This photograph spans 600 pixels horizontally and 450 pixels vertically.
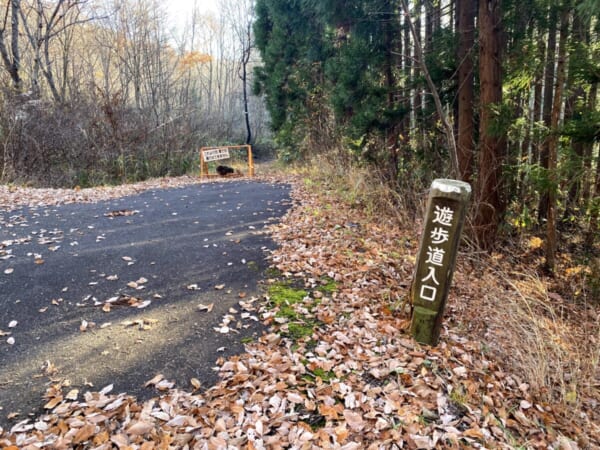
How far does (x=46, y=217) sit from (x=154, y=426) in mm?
5997

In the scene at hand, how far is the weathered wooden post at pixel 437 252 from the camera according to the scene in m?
3.04

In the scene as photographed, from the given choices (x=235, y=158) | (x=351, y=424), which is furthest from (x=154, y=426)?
(x=235, y=158)

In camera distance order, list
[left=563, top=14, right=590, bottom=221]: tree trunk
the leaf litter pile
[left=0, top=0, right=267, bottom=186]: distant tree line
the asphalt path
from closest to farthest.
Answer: the leaf litter pile
the asphalt path
[left=563, top=14, right=590, bottom=221]: tree trunk
[left=0, top=0, right=267, bottom=186]: distant tree line

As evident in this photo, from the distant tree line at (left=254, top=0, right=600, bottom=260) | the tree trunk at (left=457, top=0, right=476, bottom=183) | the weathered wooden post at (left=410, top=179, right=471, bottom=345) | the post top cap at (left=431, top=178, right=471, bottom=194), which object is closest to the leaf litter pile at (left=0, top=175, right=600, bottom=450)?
the weathered wooden post at (left=410, top=179, right=471, bottom=345)

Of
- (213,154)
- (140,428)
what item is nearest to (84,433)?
(140,428)

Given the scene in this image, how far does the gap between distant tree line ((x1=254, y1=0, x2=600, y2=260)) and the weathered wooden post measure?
2.29m

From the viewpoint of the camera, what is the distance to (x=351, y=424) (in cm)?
255

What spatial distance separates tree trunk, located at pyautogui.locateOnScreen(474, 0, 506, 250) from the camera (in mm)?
5852

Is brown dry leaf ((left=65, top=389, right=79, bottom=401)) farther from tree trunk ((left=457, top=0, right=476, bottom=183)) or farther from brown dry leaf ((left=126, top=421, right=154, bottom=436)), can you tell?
tree trunk ((left=457, top=0, right=476, bottom=183))

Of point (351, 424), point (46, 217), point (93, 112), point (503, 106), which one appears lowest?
point (351, 424)

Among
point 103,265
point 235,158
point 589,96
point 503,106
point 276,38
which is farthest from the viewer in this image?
point 235,158

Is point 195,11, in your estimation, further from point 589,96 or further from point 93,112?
point 589,96

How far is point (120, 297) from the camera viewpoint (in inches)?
160

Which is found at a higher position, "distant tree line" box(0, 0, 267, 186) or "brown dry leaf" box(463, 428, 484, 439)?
"distant tree line" box(0, 0, 267, 186)
